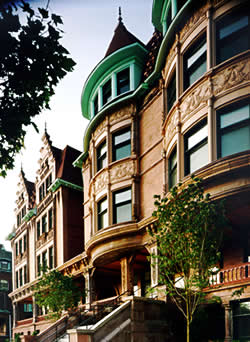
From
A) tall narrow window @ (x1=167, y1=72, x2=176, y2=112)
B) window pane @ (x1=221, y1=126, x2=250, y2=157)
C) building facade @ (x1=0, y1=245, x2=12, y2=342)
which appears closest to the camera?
window pane @ (x1=221, y1=126, x2=250, y2=157)

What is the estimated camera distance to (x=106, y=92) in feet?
77.0

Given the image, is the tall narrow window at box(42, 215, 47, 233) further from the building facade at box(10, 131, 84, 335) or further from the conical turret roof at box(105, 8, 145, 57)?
the conical turret roof at box(105, 8, 145, 57)

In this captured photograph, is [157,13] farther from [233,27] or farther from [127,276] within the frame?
[127,276]

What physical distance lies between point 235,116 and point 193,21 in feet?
15.8

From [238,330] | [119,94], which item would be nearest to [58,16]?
[238,330]

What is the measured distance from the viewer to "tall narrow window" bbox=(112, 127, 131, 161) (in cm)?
2141

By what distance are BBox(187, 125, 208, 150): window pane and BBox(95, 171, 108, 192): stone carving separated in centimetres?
781

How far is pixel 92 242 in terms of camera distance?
21500 mm

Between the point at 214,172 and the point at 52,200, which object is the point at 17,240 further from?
the point at 214,172

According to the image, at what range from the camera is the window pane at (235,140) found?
40.0 ft

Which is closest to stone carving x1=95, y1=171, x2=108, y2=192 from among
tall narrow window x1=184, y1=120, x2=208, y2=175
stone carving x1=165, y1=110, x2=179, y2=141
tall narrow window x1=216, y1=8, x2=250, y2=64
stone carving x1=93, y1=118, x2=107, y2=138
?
stone carving x1=93, y1=118, x2=107, y2=138

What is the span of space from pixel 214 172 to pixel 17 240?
120 ft

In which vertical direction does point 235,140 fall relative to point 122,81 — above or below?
below

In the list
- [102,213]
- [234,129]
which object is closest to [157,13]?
[234,129]
